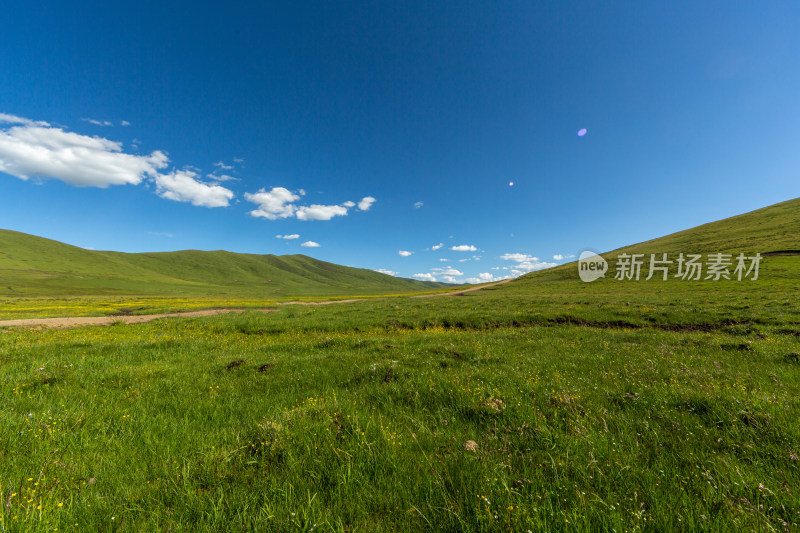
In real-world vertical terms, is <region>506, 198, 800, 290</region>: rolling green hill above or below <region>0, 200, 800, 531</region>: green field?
above

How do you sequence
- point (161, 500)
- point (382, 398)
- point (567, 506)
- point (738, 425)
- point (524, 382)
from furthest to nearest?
1. point (524, 382)
2. point (382, 398)
3. point (738, 425)
4. point (161, 500)
5. point (567, 506)

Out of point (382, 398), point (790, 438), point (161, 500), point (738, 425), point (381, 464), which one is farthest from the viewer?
point (382, 398)

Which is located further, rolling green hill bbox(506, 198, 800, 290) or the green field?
rolling green hill bbox(506, 198, 800, 290)

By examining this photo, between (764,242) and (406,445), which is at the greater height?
(764,242)

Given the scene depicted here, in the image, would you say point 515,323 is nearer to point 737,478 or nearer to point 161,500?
point 737,478

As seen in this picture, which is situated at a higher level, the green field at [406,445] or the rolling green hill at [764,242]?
the rolling green hill at [764,242]

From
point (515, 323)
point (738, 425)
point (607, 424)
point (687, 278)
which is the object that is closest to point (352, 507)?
point (607, 424)

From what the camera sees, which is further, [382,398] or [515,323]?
[515,323]

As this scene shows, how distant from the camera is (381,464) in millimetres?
3592

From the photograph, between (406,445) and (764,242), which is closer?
(406,445)

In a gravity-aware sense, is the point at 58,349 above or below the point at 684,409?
below

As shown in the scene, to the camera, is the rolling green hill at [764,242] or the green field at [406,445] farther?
the rolling green hill at [764,242]

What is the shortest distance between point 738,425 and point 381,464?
5.76 meters

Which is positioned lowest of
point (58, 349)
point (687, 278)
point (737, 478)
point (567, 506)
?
point (58, 349)
